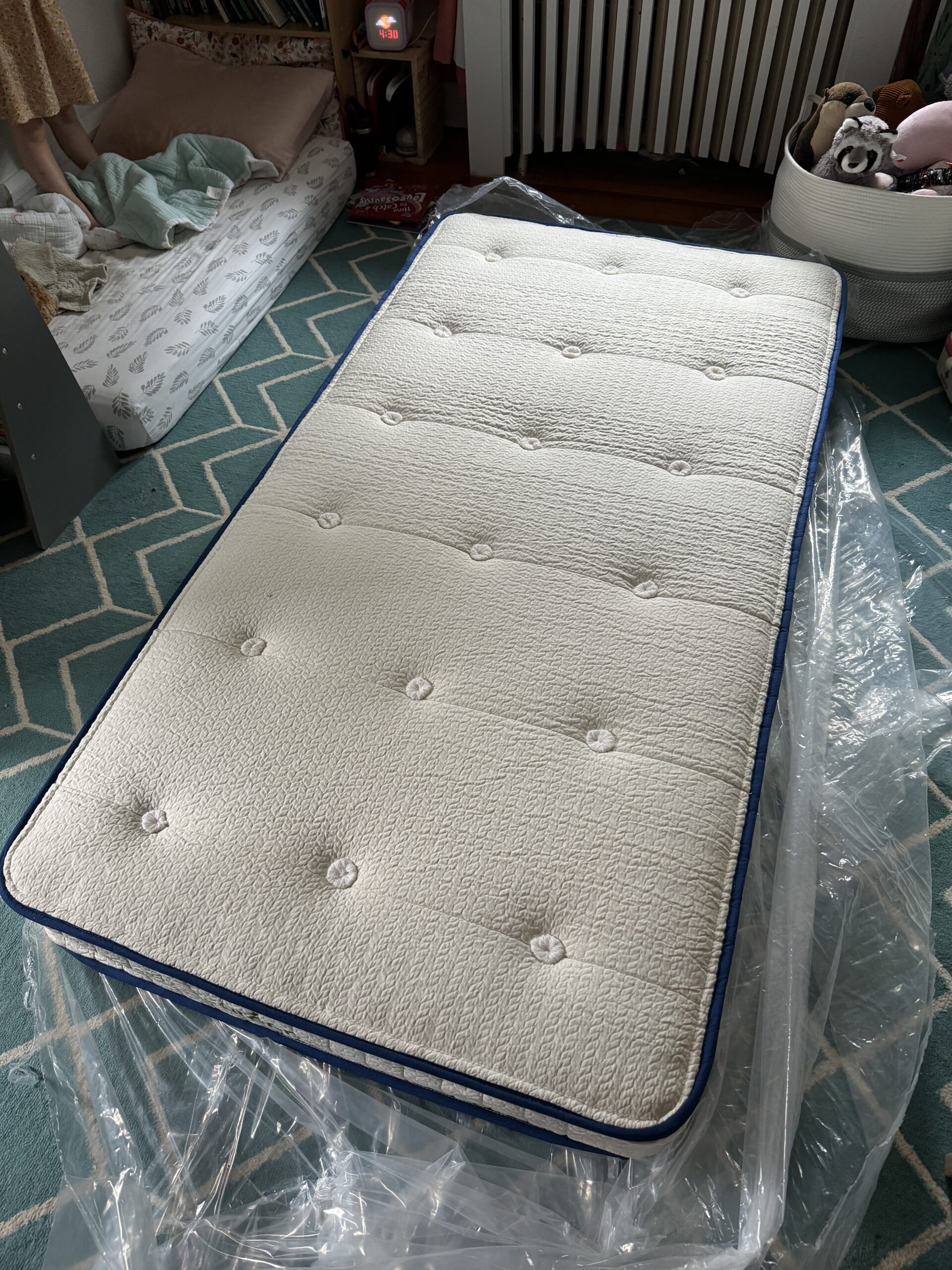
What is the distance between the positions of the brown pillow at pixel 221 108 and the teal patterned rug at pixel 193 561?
36 cm

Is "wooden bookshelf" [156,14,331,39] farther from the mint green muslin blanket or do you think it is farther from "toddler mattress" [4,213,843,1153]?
"toddler mattress" [4,213,843,1153]

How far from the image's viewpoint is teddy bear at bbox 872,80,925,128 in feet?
7.65

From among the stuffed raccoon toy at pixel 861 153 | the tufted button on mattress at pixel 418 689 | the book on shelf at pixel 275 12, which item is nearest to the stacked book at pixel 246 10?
the book on shelf at pixel 275 12

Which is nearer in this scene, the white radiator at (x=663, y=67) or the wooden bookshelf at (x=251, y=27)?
the white radiator at (x=663, y=67)

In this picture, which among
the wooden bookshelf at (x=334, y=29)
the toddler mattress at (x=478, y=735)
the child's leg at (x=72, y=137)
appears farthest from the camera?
the wooden bookshelf at (x=334, y=29)

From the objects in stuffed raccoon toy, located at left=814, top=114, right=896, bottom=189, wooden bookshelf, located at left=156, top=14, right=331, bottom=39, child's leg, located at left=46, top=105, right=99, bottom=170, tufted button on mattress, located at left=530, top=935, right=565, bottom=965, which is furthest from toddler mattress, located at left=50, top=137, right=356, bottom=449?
tufted button on mattress, located at left=530, top=935, right=565, bottom=965

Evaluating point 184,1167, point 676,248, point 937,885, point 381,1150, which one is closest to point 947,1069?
point 937,885

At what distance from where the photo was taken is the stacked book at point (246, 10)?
9.37 ft

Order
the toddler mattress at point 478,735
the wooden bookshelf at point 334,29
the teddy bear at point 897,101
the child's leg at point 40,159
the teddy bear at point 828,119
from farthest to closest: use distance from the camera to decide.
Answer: the wooden bookshelf at point 334,29 < the child's leg at point 40,159 < the teddy bear at point 897,101 < the teddy bear at point 828,119 < the toddler mattress at point 478,735

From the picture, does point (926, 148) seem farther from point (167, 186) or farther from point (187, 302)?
point (167, 186)

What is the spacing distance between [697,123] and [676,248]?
1.16 metres

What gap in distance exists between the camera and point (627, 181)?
3.00m

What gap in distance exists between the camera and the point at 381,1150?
1194 millimetres

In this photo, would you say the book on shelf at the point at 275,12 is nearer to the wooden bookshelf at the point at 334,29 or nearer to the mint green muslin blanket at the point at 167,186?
the wooden bookshelf at the point at 334,29
